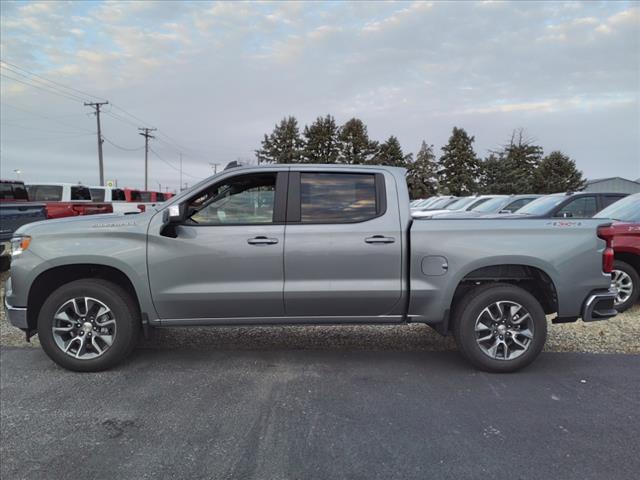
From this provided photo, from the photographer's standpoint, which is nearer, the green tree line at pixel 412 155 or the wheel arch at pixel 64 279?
the wheel arch at pixel 64 279

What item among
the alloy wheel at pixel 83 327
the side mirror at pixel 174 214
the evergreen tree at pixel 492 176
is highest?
the evergreen tree at pixel 492 176

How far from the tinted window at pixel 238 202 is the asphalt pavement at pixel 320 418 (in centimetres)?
144

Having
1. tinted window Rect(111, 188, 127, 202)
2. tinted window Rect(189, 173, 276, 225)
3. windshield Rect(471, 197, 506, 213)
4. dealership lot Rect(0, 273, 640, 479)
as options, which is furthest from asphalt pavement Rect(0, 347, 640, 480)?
tinted window Rect(111, 188, 127, 202)

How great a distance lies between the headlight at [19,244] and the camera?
4109 mm

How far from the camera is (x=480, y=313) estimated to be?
4156mm

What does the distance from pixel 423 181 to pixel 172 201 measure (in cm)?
5346

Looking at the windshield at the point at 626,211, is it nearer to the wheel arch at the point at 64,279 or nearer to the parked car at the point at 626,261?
the parked car at the point at 626,261

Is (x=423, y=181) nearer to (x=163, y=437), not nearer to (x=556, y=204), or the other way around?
(x=556, y=204)

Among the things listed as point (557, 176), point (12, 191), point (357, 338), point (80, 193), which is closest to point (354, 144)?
point (557, 176)

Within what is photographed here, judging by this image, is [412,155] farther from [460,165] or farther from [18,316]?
[18,316]

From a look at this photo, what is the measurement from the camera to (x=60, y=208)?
1150 cm

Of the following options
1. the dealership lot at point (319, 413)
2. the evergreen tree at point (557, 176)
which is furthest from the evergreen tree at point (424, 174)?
the dealership lot at point (319, 413)

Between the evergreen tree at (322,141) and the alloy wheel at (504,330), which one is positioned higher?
the evergreen tree at (322,141)

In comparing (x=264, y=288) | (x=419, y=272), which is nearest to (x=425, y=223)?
(x=419, y=272)
